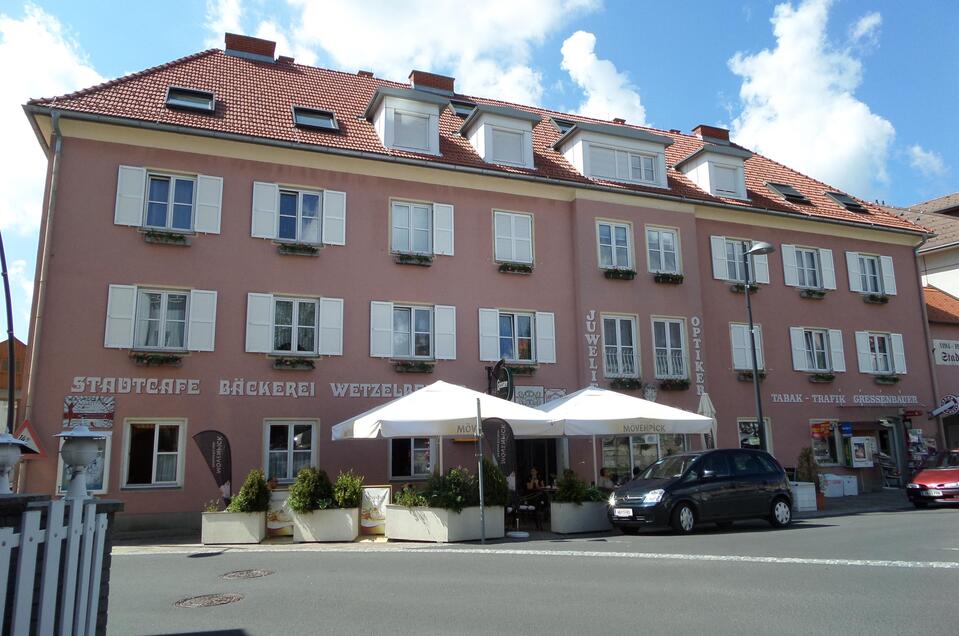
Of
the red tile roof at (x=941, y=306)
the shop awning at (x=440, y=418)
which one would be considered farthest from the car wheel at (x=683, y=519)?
the red tile roof at (x=941, y=306)

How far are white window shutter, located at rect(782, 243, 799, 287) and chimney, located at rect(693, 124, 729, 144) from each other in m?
7.00

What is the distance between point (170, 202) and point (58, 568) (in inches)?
548

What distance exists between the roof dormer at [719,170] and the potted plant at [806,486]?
28.1 ft

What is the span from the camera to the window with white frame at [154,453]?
15.5 meters

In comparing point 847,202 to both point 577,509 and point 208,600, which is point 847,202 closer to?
point 577,509

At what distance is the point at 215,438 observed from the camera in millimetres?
14773

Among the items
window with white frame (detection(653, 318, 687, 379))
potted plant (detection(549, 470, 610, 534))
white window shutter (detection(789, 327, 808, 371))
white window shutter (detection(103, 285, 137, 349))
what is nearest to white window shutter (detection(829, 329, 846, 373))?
white window shutter (detection(789, 327, 808, 371))

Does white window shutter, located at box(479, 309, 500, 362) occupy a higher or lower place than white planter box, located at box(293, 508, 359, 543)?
higher

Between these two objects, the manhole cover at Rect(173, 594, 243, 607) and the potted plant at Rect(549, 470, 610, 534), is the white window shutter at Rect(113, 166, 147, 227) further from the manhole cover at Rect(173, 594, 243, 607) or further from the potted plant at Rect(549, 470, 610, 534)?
the potted plant at Rect(549, 470, 610, 534)

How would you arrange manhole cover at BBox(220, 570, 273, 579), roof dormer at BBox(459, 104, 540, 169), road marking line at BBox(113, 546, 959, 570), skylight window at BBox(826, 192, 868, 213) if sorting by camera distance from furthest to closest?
skylight window at BBox(826, 192, 868, 213) → roof dormer at BBox(459, 104, 540, 169) → manhole cover at BBox(220, 570, 273, 579) → road marking line at BBox(113, 546, 959, 570)

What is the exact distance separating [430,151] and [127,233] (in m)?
7.84

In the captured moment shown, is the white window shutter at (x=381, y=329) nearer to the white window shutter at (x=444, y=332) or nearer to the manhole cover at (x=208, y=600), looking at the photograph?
the white window shutter at (x=444, y=332)

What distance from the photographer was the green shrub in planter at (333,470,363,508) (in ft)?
45.8

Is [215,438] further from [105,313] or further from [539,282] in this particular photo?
[539,282]
